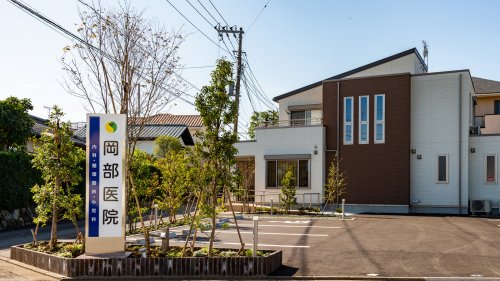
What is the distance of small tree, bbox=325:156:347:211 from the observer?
2048cm

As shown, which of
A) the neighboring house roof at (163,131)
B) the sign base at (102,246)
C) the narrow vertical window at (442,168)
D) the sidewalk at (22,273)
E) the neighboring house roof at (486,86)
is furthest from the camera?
the neighboring house roof at (163,131)

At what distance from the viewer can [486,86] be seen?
28500 millimetres

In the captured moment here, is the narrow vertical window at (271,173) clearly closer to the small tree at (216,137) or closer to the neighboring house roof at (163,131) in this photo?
the neighboring house roof at (163,131)

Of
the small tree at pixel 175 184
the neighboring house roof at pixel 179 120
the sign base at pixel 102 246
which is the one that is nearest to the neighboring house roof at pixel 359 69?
the small tree at pixel 175 184

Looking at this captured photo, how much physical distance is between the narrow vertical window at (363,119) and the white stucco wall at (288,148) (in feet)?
5.55

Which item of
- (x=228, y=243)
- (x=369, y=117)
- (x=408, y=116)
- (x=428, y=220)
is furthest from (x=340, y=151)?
(x=228, y=243)

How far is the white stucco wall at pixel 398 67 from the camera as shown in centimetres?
2314

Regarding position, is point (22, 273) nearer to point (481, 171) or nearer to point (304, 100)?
point (481, 171)

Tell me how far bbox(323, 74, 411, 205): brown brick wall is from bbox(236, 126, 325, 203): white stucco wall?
108 cm

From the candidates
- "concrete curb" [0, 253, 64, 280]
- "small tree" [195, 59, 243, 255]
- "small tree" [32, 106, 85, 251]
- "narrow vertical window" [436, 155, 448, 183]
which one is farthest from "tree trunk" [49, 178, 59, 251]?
"narrow vertical window" [436, 155, 448, 183]

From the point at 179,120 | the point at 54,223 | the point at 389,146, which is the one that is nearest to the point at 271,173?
the point at 389,146

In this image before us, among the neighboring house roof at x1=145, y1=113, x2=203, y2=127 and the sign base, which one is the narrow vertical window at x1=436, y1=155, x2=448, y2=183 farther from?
the neighboring house roof at x1=145, y1=113, x2=203, y2=127

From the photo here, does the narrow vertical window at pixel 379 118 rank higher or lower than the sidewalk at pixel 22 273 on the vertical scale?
higher

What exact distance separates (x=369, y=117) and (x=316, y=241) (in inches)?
428
